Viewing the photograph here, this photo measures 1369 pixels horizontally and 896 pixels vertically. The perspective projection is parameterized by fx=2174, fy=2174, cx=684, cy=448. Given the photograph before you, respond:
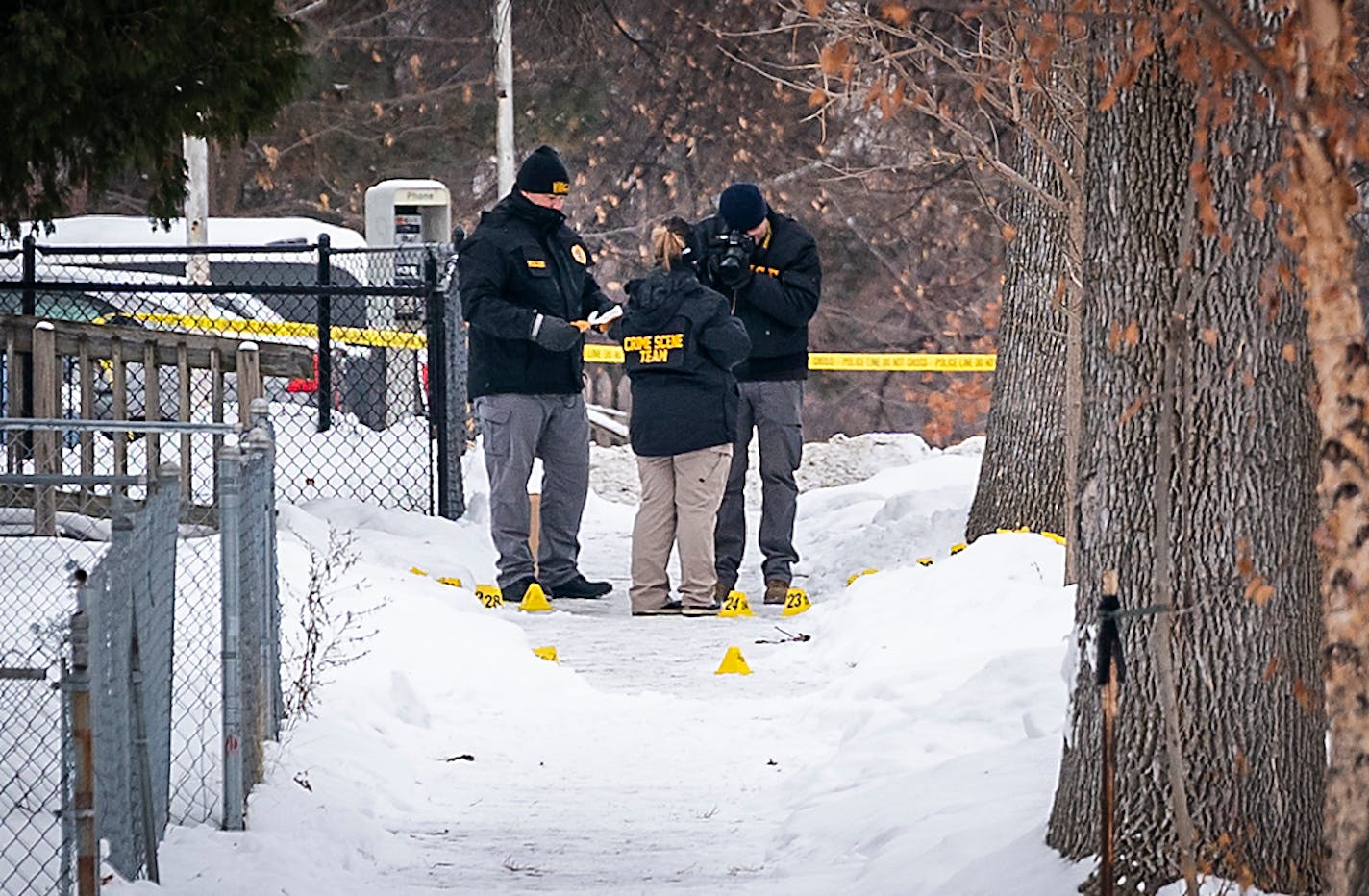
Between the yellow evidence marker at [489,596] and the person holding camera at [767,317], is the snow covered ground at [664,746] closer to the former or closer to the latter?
the yellow evidence marker at [489,596]

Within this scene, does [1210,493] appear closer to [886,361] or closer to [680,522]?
[680,522]

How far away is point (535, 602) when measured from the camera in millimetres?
11000

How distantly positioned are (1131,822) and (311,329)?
1403cm

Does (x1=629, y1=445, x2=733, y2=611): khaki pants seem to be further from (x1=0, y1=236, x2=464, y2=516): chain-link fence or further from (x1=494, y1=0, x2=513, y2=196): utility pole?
(x1=494, y1=0, x2=513, y2=196): utility pole

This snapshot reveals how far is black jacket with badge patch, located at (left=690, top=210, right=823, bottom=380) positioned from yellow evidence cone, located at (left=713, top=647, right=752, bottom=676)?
207 centimetres

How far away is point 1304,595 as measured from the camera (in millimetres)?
5008

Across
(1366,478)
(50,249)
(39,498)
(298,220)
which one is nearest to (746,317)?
(39,498)

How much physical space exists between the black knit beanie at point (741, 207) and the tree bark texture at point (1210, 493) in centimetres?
549

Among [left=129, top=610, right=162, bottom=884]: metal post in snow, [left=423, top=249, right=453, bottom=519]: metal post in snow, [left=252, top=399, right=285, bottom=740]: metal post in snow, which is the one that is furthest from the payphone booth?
[left=129, top=610, right=162, bottom=884]: metal post in snow

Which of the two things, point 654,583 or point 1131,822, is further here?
point 654,583

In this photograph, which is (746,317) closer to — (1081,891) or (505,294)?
(505,294)

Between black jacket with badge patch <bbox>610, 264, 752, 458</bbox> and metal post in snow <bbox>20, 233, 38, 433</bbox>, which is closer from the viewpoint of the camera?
black jacket with badge patch <bbox>610, 264, 752, 458</bbox>

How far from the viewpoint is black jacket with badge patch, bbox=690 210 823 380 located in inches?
428

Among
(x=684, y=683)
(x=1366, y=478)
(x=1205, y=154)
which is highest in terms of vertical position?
(x=1205, y=154)
